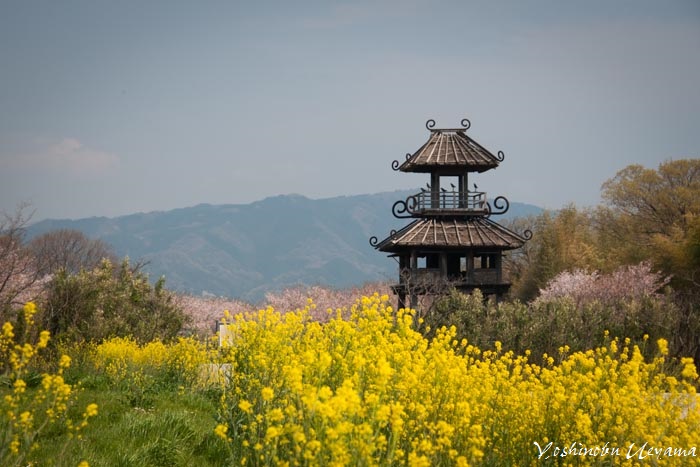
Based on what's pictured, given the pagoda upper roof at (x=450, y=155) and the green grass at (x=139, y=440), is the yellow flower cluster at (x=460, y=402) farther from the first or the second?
the pagoda upper roof at (x=450, y=155)

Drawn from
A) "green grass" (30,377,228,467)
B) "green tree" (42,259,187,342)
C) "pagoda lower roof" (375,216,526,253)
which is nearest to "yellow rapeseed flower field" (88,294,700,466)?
"green grass" (30,377,228,467)

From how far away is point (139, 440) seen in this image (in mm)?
7488

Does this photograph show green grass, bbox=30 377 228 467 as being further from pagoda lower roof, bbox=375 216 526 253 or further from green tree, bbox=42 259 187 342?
pagoda lower roof, bbox=375 216 526 253

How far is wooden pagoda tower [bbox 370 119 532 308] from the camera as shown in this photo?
84.5 feet

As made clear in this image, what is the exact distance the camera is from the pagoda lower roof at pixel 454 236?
25.5m

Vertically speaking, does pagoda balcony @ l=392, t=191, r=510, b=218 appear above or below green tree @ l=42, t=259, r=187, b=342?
above

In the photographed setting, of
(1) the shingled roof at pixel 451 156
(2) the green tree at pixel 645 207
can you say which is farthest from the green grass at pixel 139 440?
(2) the green tree at pixel 645 207

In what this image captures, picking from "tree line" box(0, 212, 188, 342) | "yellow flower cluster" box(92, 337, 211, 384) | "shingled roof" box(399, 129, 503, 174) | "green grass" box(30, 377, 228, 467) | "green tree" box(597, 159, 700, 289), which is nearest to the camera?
"green grass" box(30, 377, 228, 467)

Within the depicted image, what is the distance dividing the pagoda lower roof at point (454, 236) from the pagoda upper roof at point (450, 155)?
2.01 metres

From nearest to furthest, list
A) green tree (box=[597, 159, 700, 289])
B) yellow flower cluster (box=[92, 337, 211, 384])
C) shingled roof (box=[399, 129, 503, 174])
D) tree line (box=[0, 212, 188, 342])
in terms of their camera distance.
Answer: yellow flower cluster (box=[92, 337, 211, 384])
tree line (box=[0, 212, 188, 342])
shingled roof (box=[399, 129, 503, 174])
green tree (box=[597, 159, 700, 289])

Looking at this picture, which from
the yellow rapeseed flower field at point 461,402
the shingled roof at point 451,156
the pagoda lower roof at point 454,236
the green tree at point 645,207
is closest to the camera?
the yellow rapeseed flower field at point 461,402

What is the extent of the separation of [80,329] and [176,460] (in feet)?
32.3

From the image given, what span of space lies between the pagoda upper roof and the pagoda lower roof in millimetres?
2008

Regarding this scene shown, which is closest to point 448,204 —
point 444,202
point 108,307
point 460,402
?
point 444,202
